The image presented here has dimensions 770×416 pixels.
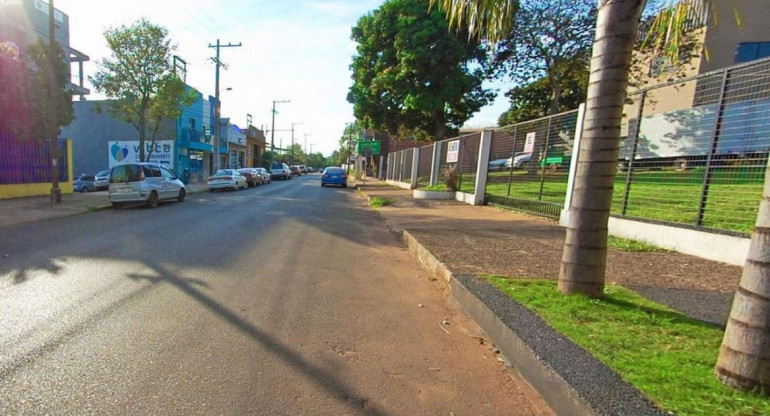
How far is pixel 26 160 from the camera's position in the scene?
14.9m

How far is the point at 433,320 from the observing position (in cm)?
423

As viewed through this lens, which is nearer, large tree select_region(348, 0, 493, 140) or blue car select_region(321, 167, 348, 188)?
large tree select_region(348, 0, 493, 140)

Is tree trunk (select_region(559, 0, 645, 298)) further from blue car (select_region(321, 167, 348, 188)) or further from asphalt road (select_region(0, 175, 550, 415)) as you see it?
blue car (select_region(321, 167, 348, 188))

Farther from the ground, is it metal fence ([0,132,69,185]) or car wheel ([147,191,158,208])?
metal fence ([0,132,69,185])

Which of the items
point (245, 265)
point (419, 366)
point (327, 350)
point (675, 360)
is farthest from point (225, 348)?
point (675, 360)

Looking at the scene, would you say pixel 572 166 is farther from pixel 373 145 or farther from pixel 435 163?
pixel 373 145

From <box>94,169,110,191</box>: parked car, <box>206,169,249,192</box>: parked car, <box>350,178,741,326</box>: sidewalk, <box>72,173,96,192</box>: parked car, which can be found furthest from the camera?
<box>72,173,96,192</box>: parked car

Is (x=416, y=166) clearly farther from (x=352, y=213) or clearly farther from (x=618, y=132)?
(x=618, y=132)

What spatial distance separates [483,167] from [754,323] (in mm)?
11543

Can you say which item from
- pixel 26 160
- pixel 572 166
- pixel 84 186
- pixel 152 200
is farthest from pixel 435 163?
pixel 84 186

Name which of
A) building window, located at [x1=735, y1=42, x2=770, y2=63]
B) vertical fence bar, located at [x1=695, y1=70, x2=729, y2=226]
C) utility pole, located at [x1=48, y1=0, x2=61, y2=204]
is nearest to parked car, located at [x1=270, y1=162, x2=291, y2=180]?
utility pole, located at [x1=48, y1=0, x2=61, y2=204]

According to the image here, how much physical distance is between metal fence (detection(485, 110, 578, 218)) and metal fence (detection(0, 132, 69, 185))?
16.9 meters

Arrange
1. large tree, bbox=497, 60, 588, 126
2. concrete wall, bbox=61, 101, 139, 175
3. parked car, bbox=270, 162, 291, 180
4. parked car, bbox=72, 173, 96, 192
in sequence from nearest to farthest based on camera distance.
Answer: parked car, bbox=72, 173, 96, 192
large tree, bbox=497, 60, 588, 126
concrete wall, bbox=61, 101, 139, 175
parked car, bbox=270, 162, 291, 180

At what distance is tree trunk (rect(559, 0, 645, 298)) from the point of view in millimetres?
3656
